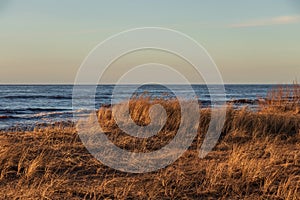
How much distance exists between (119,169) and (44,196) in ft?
5.29

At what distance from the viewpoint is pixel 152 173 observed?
5.39 meters

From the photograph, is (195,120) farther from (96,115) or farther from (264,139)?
(96,115)

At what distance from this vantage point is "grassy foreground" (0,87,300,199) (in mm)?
4461

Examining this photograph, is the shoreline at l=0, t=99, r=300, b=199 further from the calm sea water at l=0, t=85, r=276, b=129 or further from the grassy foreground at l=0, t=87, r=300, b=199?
the calm sea water at l=0, t=85, r=276, b=129

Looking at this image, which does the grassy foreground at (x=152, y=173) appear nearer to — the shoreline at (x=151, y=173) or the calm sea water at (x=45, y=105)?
the shoreline at (x=151, y=173)

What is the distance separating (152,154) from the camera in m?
6.50

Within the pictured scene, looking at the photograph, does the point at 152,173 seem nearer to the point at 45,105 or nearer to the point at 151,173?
the point at 151,173

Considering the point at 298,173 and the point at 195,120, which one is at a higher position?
the point at 195,120

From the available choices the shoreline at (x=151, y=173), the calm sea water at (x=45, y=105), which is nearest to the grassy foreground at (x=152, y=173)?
A: the shoreline at (x=151, y=173)

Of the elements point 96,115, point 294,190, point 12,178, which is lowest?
point 294,190

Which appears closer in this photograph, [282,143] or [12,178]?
[12,178]

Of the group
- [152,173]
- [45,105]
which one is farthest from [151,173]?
[45,105]

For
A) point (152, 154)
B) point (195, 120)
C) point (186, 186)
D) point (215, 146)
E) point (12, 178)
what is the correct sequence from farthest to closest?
1. point (195, 120)
2. point (215, 146)
3. point (152, 154)
4. point (12, 178)
5. point (186, 186)

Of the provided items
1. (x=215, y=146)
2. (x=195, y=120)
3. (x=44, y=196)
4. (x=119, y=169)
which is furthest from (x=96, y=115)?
(x=44, y=196)
